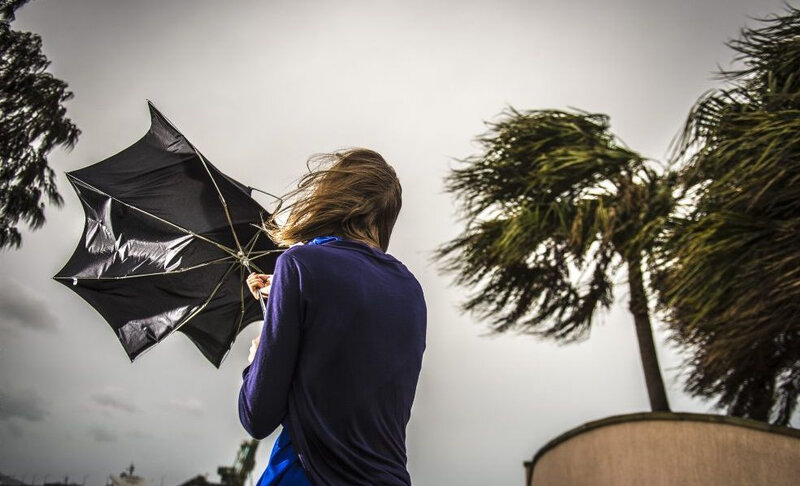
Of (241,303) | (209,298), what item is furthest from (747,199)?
(209,298)

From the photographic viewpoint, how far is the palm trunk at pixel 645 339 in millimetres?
5719

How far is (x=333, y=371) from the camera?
0.86 meters

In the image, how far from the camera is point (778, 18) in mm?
4629

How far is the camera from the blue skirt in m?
0.81

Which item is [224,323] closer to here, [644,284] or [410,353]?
[410,353]

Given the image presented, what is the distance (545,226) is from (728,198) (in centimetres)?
278

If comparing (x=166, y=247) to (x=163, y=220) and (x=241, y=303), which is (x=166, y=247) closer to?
(x=163, y=220)

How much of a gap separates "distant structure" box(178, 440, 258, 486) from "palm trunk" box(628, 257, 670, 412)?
41.4 ft

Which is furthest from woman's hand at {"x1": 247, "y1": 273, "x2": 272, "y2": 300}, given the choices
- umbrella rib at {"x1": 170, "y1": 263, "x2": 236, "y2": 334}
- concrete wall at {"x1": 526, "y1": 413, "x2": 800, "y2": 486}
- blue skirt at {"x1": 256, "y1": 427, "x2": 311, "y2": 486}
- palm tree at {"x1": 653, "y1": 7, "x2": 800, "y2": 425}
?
palm tree at {"x1": 653, "y1": 7, "x2": 800, "y2": 425}

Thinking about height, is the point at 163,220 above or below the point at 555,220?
below

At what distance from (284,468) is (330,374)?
0.17 meters

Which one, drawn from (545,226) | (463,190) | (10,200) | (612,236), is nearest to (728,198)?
(612,236)

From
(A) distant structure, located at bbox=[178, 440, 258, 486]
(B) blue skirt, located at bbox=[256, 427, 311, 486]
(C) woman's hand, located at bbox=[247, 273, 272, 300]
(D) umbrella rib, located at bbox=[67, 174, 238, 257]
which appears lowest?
(A) distant structure, located at bbox=[178, 440, 258, 486]

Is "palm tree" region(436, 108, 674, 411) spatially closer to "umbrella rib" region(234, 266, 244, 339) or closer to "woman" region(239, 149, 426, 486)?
"umbrella rib" region(234, 266, 244, 339)
